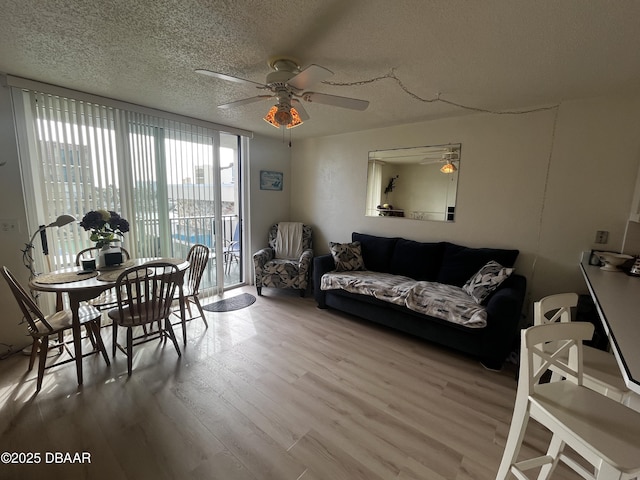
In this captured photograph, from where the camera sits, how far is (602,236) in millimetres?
2482

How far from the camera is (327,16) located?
4.72ft

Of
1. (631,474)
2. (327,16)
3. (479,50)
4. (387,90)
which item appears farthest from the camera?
(387,90)

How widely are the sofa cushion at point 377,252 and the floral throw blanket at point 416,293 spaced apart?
0.52 feet

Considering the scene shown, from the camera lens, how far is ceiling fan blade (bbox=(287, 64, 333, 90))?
1516mm

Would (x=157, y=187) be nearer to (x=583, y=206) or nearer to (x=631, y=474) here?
(x=631, y=474)

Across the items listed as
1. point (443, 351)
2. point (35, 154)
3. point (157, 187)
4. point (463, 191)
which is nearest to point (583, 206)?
point (463, 191)

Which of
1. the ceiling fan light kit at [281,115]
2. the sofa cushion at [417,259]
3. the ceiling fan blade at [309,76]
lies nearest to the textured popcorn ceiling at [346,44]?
the ceiling fan blade at [309,76]

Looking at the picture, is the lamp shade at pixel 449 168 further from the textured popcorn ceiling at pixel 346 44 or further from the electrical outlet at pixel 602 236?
→ the electrical outlet at pixel 602 236

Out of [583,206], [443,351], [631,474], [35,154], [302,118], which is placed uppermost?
[302,118]

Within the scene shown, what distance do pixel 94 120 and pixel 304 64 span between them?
2254mm

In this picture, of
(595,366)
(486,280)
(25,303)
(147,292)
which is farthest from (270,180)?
(595,366)

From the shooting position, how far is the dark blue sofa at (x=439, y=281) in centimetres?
229

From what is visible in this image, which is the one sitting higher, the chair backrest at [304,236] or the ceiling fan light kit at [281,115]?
the ceiling fan light kit at [281,115]

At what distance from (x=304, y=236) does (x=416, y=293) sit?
213 centimetres
